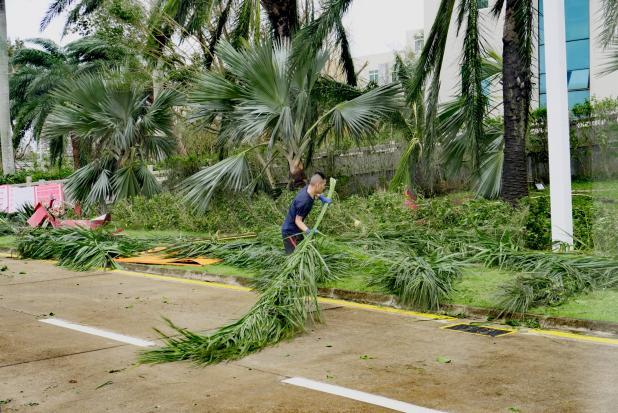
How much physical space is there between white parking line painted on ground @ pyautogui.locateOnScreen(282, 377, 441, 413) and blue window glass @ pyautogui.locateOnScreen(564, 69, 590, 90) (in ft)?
98.0

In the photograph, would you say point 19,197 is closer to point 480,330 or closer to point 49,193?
point 49,193

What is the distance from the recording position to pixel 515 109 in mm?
13258

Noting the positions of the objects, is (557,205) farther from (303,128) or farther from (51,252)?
(51,252)

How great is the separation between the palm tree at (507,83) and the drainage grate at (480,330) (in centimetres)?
557

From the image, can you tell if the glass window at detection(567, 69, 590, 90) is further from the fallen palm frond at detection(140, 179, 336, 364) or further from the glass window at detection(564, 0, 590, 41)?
the fallen palm frond at detection(140, 179, 336, 364)

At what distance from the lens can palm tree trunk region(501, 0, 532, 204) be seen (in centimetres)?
1320

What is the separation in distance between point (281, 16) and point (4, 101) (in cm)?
1856

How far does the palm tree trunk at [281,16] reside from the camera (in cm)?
1789

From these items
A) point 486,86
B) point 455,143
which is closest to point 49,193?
point 455,143

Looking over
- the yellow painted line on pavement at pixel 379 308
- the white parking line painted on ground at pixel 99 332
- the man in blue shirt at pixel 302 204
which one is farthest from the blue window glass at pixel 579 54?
the white parking line painted on ground at pixel 99 332

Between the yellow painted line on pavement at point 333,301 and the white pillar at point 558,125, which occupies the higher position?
the white pillar at point 558,125

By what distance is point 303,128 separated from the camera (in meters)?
16.5

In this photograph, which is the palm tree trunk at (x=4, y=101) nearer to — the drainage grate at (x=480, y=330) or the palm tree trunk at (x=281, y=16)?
the palm tree trunk at (x=281, y=16)

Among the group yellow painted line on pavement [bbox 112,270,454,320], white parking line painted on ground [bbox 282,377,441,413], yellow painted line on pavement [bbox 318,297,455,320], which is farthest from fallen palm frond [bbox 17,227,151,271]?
white parking line painted on ground [bbox 282,377,441,413]
